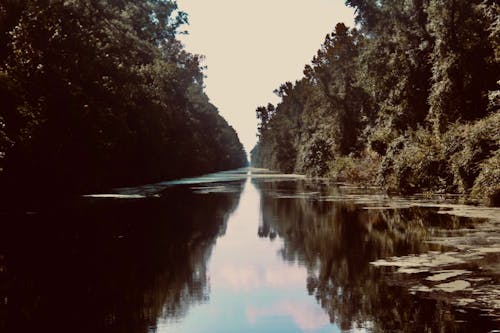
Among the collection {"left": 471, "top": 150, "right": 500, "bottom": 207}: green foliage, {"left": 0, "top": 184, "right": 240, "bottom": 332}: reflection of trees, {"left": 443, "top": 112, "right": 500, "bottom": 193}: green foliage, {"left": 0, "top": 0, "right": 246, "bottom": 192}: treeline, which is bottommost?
{"left": 0, "top": 184, "right": 240, "bottom": 332}: reflection of trees

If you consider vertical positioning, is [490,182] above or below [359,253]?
above

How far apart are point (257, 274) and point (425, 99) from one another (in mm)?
32494

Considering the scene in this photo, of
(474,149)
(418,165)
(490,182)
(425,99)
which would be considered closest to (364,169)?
(425,99)

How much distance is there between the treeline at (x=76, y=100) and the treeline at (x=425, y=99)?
806 inches

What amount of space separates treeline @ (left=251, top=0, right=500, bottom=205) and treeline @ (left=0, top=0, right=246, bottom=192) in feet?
67.2

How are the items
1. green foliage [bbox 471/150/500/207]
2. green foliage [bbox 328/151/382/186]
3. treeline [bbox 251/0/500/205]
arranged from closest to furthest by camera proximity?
1. green foliage [bbox 471/150/500/207]
2. treeline [bbox 251/0/500/205]
3. green foliage [bbox 328/151/382/186]

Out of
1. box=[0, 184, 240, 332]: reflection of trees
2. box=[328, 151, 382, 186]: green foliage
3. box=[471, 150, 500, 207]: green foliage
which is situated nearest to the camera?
box=[0, 184, 240, 332]: reflection of trees

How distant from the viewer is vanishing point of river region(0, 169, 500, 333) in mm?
7500

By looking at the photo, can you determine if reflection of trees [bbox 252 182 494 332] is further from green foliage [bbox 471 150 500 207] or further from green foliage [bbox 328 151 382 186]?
green foliage [bbox 328 151 382 186]

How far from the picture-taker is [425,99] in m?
39.8

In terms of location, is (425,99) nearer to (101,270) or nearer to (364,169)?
(364,169)

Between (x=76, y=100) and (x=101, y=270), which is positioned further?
(x=76, y=100)

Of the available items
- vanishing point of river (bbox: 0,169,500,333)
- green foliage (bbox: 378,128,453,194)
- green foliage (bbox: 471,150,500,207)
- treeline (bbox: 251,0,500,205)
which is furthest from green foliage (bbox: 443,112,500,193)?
vanishing point of river (bbox: 0,169,500,333)

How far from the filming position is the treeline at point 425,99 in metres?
24.6
